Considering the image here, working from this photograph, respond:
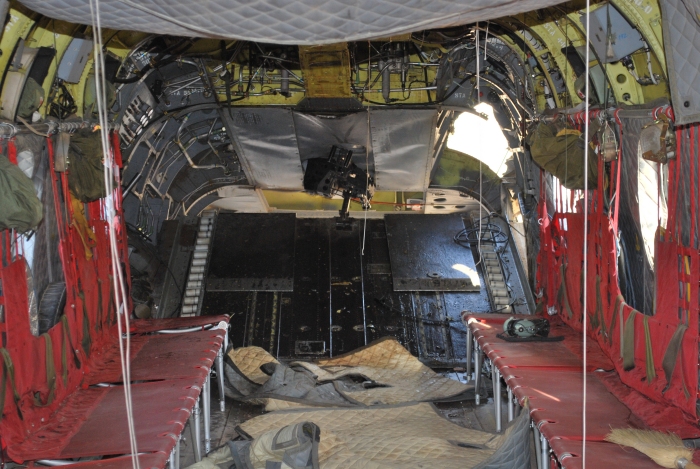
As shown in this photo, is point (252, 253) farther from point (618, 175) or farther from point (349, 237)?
point (618, 175)

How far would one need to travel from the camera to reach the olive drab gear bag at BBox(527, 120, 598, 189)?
19.8 ft

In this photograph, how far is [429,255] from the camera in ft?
30.5

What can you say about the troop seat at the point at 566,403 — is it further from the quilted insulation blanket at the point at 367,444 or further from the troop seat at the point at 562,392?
the quilted insulation blanket at the point at 367,444

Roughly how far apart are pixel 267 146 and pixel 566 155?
3960mm

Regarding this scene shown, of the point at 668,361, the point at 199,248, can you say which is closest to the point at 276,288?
the point at 199,248

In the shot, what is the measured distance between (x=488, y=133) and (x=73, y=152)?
5.03 metres

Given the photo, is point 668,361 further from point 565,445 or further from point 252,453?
point 252,453

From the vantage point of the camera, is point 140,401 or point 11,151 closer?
point 11,151

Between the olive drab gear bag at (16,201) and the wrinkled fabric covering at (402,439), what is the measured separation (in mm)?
1804

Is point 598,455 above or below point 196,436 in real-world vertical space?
above

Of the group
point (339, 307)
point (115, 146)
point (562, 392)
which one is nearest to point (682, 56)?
point (562, 392)

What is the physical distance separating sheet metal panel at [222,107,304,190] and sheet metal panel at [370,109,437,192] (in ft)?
2.94

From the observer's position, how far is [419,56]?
314 inches

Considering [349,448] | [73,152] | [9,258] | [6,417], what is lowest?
[349,448]
